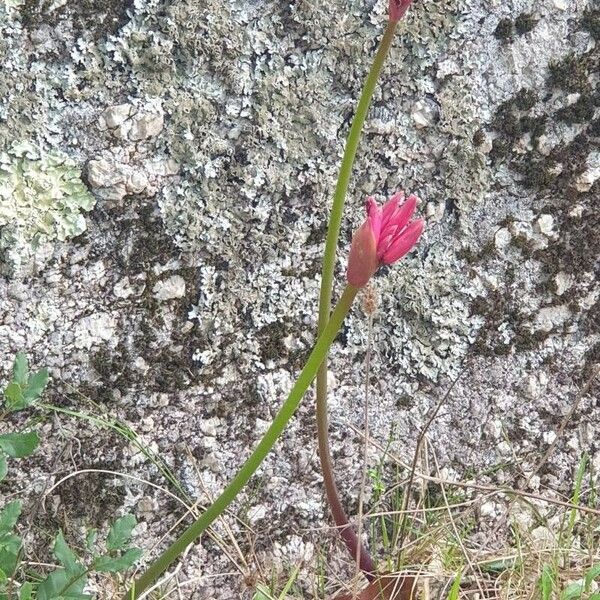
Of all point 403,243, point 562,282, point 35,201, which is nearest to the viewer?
point 403,243

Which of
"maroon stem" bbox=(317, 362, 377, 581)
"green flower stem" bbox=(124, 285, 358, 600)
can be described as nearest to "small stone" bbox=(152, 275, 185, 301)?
"maroon stem" bbox=(317, 362, 377, 581)

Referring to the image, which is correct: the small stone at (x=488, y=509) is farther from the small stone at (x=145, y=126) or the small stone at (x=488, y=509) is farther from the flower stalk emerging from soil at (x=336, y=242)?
the small stone at (x=145, y=126)

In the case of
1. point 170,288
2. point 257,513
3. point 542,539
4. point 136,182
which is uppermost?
point 136,182

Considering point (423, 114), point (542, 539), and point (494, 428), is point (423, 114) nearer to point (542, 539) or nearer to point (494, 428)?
point (494, 428)

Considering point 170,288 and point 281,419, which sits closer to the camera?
point 281,419

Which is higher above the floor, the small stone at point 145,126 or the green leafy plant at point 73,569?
the small stone at point 145,126

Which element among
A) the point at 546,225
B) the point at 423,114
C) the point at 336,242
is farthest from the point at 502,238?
the point at 336,242

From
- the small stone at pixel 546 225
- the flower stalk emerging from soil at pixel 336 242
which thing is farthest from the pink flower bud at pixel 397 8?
the small stone at pixel 546 225

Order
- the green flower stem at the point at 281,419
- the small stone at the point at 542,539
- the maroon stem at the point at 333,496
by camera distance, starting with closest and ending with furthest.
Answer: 1. the green flower stem at the point at 281,419
2. the maroon stem at the point at 333,496
3. the small stone at the point at 542,539
